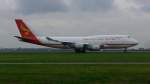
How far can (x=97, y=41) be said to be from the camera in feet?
334

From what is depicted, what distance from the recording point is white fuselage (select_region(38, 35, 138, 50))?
100125 mm

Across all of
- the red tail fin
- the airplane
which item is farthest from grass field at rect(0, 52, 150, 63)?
the red tail fin

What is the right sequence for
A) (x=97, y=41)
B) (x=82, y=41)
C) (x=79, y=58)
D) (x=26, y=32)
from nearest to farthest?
(x=79, y=58) → (x=97, y=41) → (x=82, y=41) → (x=26, y=32)

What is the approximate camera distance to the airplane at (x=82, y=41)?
3952 inches

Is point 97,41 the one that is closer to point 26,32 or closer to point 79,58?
point 26,32

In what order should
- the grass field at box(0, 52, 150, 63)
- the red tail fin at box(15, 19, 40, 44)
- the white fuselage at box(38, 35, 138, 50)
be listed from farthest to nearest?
the red tail fin at box(15, 19, 40, 44)
the white fuselage at box(38, 35, 138, 50)
the grass field at box(0, 52, 150, 63)

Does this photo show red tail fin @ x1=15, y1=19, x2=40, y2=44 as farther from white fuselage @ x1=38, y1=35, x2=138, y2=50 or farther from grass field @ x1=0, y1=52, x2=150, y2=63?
grass field @ x1=0, y1=52, x2=150, y2=63

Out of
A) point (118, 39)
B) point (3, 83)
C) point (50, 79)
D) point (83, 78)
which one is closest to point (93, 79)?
point (83, 78)

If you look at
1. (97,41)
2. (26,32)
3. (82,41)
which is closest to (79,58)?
(97,41)

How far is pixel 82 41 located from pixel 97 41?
3.83m

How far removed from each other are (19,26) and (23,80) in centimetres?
8656

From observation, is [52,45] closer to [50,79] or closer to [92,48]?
[92,48]

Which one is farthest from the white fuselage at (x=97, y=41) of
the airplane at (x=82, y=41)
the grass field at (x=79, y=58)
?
the grass field at (x=79, y=58)

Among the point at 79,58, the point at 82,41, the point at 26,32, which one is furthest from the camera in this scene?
the point at 26,32
